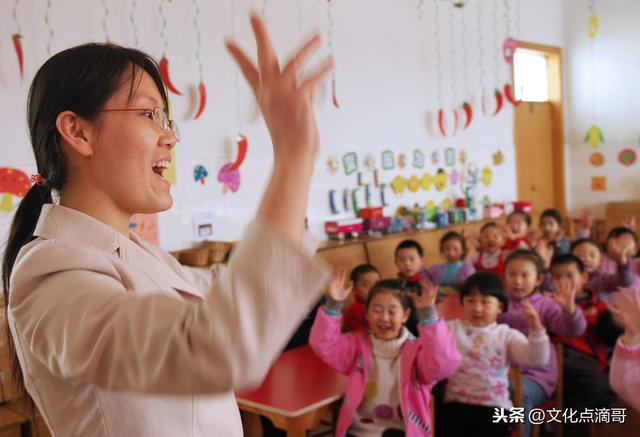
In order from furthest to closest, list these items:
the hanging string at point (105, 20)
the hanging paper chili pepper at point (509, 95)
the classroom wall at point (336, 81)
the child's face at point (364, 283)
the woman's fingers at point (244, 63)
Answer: the hanging paper chili pepper at point (509, 95) → the child's face at point (364, 283) → the hanging string at point (105, 20) → the classroom wall at point (336, 81) → the woman's fingers at point (244, 63)

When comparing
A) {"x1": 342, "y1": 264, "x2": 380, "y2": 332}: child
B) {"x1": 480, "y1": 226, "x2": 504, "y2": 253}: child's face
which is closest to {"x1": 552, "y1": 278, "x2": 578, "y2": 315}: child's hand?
{"x1": 342, "y1": 264, "x2": 380, "y2": 332}: child

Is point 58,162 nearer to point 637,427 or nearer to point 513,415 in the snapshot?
point 513,415

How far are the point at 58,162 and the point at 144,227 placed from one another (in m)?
2.78

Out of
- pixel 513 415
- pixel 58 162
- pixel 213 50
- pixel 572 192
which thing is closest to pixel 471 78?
pixel 572 192

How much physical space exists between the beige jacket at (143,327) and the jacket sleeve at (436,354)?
175 cm

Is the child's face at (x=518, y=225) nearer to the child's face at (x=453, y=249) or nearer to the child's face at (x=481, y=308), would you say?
the child's face at (x=453, y=249)

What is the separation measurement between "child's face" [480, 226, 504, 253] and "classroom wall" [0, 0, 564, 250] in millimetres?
851

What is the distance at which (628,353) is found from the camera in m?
2.21

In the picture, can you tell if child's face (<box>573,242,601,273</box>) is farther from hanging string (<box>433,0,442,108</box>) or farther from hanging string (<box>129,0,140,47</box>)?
hanging string (<box>129,0,140,47</box>)

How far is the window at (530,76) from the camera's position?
6727 millimetres

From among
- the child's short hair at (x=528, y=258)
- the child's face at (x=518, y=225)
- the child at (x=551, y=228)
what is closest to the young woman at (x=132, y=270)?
the child's short hair at (x=528, y=258)

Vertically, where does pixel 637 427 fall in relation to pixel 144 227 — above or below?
below

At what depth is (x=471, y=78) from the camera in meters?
6.12

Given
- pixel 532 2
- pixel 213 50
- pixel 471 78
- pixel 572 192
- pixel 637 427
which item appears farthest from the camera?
pixel 572 192
